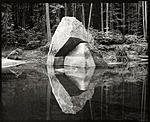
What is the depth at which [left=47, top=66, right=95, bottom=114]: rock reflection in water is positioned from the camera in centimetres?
269

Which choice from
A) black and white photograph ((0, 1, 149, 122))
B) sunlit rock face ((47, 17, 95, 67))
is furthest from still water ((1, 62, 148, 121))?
sunlit rock face ((47, 17, 95, 67))

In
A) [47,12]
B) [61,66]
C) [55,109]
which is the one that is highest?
[47,12]

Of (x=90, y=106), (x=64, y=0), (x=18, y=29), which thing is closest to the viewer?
(x=90, y=106)

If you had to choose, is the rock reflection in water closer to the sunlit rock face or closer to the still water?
the still water

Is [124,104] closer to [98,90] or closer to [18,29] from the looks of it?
[98,90]

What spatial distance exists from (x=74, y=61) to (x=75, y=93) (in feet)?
1.58

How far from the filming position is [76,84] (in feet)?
9.73

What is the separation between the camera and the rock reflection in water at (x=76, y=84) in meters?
2.69

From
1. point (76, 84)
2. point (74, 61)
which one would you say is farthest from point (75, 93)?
point (74, 61)

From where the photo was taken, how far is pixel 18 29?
9.75 ft

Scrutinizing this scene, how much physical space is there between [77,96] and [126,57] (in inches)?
33.6

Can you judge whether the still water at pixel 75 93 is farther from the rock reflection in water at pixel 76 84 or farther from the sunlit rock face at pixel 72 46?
the sunlit rock face at pixel 72 46

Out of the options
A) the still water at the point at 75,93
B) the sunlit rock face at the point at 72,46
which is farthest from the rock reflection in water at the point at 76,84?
the sunlit rock face at the point at 72,46

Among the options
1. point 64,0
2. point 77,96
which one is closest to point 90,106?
point 77,96
